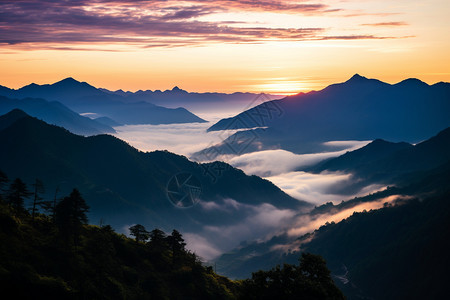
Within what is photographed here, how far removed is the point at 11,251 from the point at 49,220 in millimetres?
19952

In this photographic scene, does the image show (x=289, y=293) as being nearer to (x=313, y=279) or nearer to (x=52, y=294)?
(x=313, y=279)

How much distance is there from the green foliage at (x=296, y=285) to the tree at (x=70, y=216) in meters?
40.6

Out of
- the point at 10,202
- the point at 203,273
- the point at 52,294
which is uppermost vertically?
the point at 10,202

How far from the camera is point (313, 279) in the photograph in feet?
274

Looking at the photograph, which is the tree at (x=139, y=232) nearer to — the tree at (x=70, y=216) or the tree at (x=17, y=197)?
the tree at (x=70, y=216)

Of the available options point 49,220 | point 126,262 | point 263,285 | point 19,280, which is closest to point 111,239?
point 126,262

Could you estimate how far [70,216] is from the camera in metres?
93.8

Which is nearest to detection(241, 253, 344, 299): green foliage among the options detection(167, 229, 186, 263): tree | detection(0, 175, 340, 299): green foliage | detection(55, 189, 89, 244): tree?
detection(0, 175, 340, 299): green foliage

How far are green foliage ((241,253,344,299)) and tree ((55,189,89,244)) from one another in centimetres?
4063

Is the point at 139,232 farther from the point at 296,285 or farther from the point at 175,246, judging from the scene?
the point at 296,285

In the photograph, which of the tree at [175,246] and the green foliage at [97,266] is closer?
the green foliage at [97,266]

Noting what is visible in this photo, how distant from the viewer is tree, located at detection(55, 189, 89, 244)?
3664 inches

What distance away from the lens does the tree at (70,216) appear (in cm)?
9306

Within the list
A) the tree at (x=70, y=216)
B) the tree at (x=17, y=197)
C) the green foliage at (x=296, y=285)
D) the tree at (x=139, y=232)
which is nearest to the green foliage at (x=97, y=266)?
the tree at (x=70, y=216)
